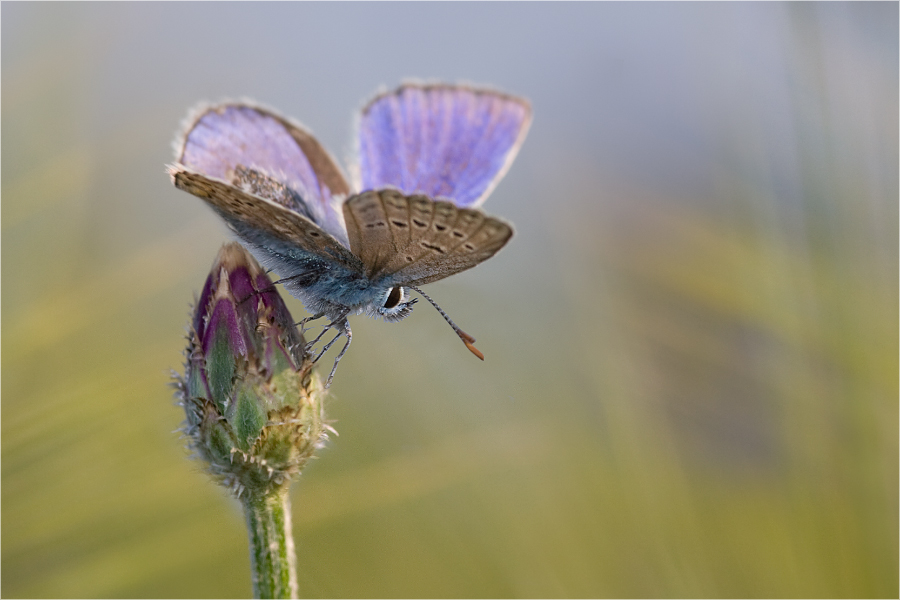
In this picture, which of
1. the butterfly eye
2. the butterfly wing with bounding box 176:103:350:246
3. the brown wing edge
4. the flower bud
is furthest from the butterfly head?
the brown wing edge

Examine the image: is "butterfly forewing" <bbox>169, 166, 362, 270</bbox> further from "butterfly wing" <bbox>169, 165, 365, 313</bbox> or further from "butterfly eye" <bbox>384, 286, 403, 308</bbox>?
"butterfly eye" <bbox>384, 286, 403, 308</bbox>

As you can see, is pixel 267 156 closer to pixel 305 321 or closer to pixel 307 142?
pixel 307 142

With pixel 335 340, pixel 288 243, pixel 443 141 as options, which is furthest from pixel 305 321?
pixel 443 141

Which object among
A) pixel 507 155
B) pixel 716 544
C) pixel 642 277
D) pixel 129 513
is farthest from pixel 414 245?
pixel 642 277

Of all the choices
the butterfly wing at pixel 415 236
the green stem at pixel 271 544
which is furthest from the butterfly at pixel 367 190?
the green stem at pixel 271 544

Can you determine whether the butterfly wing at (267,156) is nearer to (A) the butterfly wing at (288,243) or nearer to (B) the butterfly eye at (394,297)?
(A) the butterfly wing at (288,243)

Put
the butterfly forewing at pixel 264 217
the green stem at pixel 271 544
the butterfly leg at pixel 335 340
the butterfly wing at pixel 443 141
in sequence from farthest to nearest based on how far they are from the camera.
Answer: the butterfly wing at pixel 443 141
the butterfly leg at pixel 335 340
the butterfly forewing at pixel 264 217
the green stem at pixel 271 544
